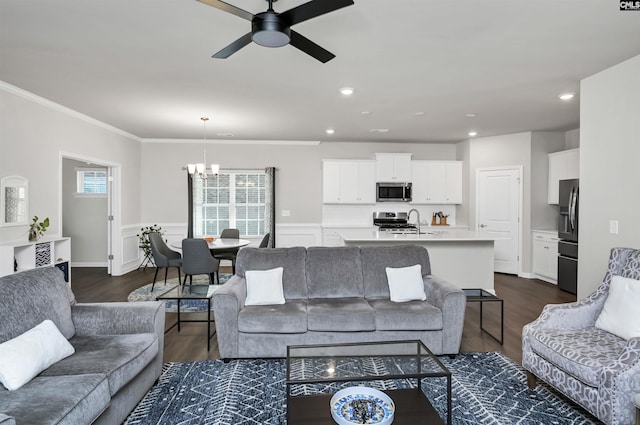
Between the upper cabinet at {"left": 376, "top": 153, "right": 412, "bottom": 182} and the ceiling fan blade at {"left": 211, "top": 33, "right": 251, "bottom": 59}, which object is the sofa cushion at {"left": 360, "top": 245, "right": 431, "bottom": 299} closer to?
the ceiling fan blade at {"left": 211, "top": 33, "right": 251, "bottom": 59}

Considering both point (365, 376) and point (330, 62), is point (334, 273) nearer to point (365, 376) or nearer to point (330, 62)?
point (365, 376)

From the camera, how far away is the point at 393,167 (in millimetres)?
7527

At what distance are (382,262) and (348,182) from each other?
3.97 meters

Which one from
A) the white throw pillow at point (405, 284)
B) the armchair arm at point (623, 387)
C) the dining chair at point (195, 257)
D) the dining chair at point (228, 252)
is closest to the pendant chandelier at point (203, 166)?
the dining chair at point (228, 252)

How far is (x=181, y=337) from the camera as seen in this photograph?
3680mm

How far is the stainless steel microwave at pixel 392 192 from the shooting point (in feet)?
24.7

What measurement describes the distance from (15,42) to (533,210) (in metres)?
7.32

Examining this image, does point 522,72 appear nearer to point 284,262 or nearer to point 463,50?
point 463,50

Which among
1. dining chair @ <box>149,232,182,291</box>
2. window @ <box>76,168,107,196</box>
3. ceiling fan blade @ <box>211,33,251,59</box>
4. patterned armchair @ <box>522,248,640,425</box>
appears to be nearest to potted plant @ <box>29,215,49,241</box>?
dining chair @ <box>149,232,182,291</box>

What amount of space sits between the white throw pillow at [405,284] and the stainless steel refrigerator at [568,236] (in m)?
3.38

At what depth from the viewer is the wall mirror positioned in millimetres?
4020

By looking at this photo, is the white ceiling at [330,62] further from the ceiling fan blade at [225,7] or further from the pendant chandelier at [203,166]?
the pendant chandelier at [203,166]

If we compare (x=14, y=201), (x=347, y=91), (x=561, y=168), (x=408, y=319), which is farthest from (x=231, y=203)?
(x=561, y=168)

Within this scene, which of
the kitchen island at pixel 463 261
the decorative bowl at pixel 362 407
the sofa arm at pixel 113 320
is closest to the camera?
the decorative bowl at pixel 362 407
